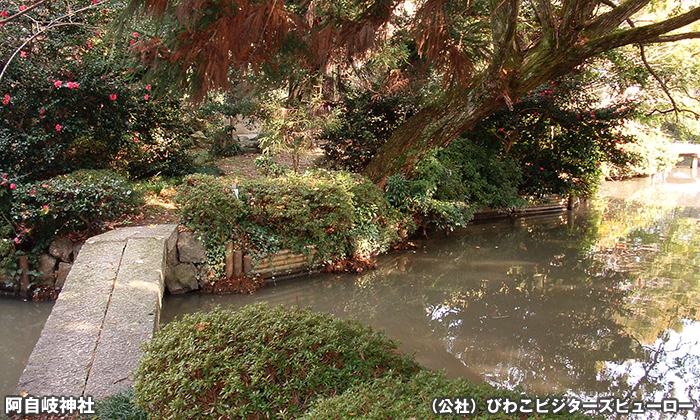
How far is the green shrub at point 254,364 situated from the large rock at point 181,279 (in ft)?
8.64

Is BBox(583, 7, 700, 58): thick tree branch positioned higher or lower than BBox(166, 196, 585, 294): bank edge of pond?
higher

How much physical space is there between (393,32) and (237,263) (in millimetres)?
4289

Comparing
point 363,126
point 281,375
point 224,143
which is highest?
point 363,126

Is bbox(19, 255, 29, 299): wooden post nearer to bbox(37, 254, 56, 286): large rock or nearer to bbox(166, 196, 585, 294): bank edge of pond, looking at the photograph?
bbox(37, 254, 56, 286): large rock

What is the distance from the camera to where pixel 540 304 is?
535 cm

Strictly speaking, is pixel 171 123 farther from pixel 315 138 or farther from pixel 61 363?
pixel 61 363

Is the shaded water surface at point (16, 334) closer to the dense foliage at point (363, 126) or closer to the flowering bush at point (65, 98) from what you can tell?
the flowering bush at point (65, 98)

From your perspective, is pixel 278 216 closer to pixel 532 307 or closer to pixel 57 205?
pixel 57 205

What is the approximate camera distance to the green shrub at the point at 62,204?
17.0 feet

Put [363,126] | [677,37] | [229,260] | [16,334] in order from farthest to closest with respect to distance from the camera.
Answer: [363,126] → [677,37] → [229,260] → [16,334]

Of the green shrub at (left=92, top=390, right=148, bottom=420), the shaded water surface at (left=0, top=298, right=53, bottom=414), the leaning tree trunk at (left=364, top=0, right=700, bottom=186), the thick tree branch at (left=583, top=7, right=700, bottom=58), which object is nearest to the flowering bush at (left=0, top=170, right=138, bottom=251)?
the shaded water surface at (left=0, top=298, right=53, bottom=414)

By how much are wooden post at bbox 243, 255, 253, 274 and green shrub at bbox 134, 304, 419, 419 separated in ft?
8.90

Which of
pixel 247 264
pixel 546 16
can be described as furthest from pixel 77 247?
pixel 546 16

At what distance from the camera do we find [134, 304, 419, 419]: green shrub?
2.44 meters
